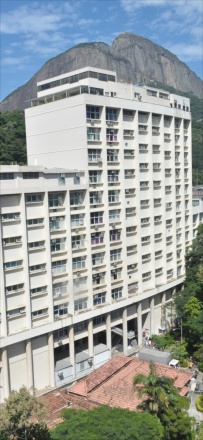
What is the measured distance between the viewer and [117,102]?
38688mm

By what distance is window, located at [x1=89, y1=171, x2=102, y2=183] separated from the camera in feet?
121

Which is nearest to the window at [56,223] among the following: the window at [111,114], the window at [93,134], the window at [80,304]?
the window at [80,304]

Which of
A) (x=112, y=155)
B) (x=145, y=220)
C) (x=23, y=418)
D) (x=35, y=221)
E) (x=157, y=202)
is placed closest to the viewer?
(x=23, y=418)

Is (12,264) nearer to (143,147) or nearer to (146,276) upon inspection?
(146,276)

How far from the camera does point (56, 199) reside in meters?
34.1

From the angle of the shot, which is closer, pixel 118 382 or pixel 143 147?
pixel 118 382

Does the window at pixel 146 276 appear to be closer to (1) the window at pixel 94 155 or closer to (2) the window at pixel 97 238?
(2) the window at pixel 97 238

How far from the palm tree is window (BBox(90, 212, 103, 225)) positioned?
1524 cm

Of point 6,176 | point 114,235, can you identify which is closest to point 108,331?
point 114,235

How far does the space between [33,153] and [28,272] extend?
42.6 feet

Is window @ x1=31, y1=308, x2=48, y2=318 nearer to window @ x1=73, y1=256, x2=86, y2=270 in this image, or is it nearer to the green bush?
window @ x1=73, y1=256, x2=86, y2=270

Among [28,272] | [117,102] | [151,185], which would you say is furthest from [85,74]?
[28,272]

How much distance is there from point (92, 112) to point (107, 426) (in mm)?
24666

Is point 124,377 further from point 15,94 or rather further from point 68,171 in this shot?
point 15,94
